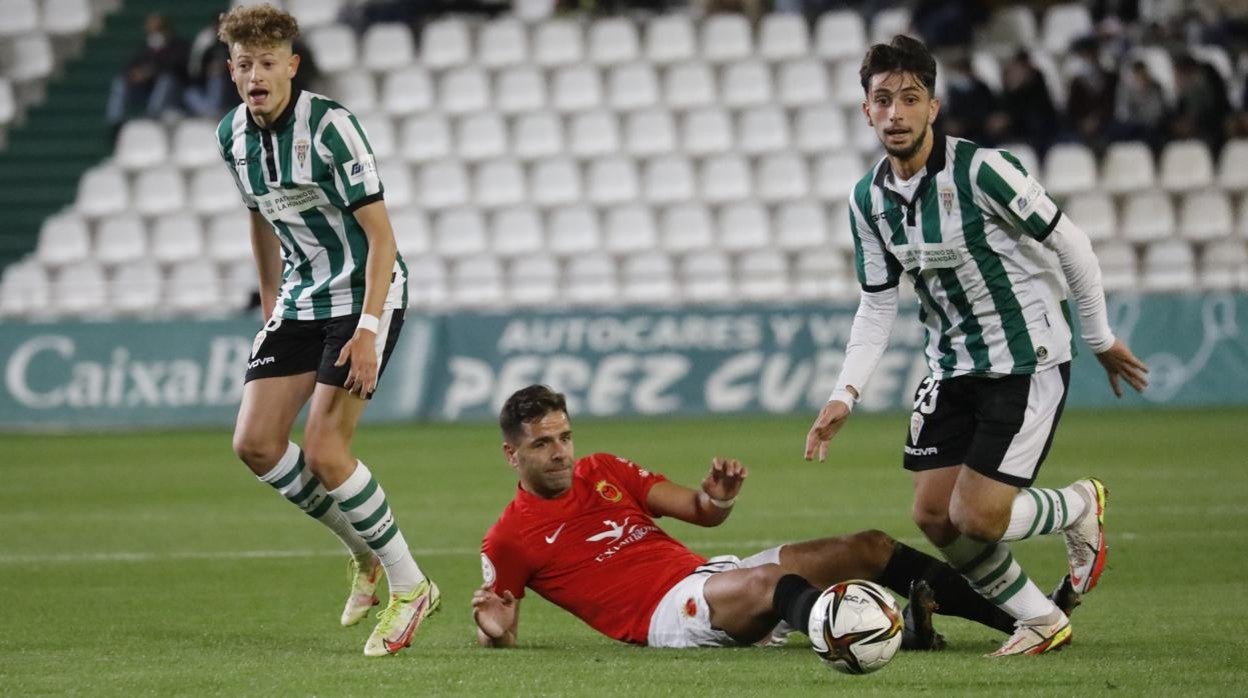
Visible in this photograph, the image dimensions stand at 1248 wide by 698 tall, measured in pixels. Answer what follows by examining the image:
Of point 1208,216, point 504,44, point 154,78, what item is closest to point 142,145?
point 154,78

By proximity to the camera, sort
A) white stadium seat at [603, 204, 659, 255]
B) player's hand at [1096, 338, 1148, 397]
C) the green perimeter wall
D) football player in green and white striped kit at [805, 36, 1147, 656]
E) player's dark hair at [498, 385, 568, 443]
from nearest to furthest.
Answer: football player in green and white striped kit at [805, 36, 1147, 656] < player's hand at [1096, 338, 1148, 397] < player's dark hair at [498, 385, 568, 443] < the green perimeter wall < white stadium seat at [603, 204, 659, 255]

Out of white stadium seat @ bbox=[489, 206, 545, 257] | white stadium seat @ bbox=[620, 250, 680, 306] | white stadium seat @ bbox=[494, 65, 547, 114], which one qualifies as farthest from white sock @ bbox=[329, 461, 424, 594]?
white stadium seat @ bbox=[494, 65, 547, 114]

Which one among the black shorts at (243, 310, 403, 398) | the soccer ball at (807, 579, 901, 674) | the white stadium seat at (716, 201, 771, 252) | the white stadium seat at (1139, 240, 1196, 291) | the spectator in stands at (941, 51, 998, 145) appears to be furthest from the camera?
the white stadium seat at (716, 201, 771, 252)

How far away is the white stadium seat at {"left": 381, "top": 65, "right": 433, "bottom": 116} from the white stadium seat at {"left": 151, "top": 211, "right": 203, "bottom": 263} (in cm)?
270

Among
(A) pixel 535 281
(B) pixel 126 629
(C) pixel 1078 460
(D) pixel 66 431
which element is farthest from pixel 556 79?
(B) pixel 126 629

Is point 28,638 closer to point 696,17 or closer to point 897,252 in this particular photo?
point 897,252

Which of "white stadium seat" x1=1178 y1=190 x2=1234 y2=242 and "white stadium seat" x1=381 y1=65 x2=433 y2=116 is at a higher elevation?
"white stadium seat" x1=381 y1=65 x2=433 y2=116

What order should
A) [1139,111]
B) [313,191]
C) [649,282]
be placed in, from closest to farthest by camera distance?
[313,191] < [649,282] < [1139,111]

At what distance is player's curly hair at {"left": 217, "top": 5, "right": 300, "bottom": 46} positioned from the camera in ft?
21.2

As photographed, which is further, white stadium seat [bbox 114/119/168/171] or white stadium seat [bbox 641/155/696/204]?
white stadium seat [bbox 114/119/168/171]

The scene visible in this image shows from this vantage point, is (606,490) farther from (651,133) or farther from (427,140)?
(427,140)

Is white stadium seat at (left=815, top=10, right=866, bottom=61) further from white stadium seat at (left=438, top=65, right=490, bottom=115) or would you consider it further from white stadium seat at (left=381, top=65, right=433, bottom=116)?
white stadium seat at (left=381, top=65, right=433, bottom=116)

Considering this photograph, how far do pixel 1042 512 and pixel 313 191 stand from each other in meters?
A: 2.92

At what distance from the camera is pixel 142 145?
71.2ft
